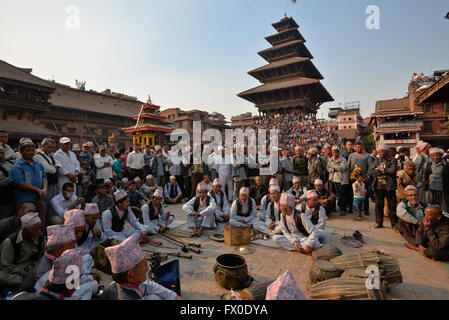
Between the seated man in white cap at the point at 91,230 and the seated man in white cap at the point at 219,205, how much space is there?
2549 mm

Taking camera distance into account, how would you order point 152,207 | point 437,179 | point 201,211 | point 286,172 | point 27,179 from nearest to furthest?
point 27,179, point 437,179, point 152,207, point 201,211, point 286,172

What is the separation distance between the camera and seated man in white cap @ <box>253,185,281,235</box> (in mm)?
4852

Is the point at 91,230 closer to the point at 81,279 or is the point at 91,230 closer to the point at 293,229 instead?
the point at 81,279

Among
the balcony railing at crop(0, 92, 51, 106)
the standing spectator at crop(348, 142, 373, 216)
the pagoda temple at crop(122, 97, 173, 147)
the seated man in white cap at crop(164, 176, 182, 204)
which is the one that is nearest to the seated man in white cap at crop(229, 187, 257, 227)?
the standing spectator at crop(348, 142, 373, 216)

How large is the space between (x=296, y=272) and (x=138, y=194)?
173 inches

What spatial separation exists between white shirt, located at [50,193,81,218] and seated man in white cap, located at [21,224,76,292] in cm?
187

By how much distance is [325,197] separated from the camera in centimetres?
614

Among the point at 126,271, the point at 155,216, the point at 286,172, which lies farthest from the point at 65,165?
the point at 286,172

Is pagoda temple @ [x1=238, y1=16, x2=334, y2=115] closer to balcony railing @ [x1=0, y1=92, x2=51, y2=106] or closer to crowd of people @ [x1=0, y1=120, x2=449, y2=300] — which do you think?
crowd of people @ [x1=0, y1=120, x2=449, y2=300]

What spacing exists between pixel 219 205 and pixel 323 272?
322 cm

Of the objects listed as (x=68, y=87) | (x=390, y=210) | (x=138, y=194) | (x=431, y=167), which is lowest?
(x=390, y=210)

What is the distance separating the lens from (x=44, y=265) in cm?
253
